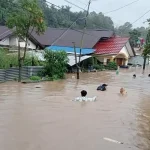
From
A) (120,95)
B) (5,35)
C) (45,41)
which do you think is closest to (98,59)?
(45,41)

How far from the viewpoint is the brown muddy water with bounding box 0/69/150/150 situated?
26.6 ft

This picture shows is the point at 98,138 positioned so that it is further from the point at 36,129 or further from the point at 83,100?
the point at 83,100

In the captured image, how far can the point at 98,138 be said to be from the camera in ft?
28.5

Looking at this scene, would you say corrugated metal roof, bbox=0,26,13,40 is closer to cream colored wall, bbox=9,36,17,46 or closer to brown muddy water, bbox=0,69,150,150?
cream colored wall, bbox=9,36,17,46

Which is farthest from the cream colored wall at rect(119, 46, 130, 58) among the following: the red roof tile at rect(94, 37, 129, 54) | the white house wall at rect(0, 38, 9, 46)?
the white house wall at rect(0, 38, 9, 46)

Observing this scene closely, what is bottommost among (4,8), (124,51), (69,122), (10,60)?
(69,122)

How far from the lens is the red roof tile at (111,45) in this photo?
39.4m

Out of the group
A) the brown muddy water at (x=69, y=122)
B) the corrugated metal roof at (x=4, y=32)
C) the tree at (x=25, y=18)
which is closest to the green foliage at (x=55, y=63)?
the tree at (x=25, y=18)

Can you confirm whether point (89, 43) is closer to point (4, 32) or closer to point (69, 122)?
point (4, 32)

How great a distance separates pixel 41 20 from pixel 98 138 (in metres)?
14.7

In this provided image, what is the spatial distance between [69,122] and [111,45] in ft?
103

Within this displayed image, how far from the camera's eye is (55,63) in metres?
24.9

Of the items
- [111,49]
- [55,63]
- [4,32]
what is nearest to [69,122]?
[55,63]

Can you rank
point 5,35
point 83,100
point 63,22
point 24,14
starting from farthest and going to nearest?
point 63,22 < point 5,35 < point 24,14 < point 83,100
